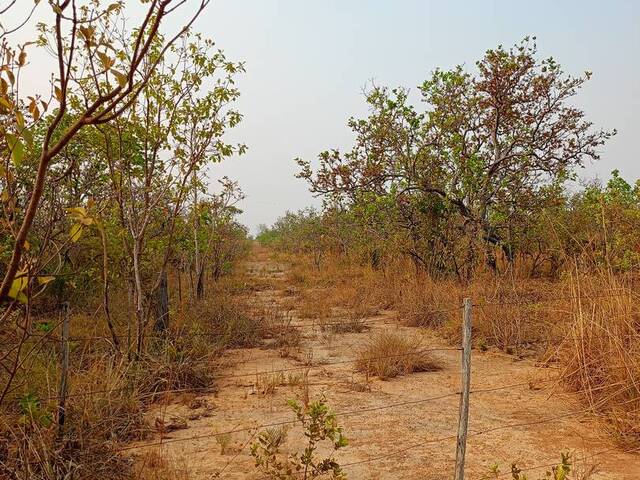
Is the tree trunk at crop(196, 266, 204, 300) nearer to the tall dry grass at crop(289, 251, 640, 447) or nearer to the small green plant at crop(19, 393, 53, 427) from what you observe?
the tall dry grass at crop(289, 251, 640, 447)

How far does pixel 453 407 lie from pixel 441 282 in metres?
5.45

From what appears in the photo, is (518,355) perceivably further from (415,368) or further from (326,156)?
(326,156)

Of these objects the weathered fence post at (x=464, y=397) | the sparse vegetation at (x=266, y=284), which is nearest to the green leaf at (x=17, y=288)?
the sparse vegetation at (x=266, y=284)

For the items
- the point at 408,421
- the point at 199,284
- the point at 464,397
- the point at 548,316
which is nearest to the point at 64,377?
the point at 464,397

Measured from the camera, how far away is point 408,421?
4.82m

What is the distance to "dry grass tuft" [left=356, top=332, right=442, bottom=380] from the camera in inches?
244

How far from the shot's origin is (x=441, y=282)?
10.5 meters

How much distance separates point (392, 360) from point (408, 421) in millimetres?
1533

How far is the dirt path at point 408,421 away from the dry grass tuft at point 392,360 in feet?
0.50

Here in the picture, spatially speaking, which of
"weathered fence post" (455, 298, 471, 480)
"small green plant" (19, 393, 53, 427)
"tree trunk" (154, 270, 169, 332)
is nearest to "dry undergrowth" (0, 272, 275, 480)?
"small green plant" (19, 393, 53, 427)

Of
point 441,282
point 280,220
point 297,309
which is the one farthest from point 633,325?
point 280,220

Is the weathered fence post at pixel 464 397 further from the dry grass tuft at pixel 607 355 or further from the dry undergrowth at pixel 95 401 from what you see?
the dry undergrowth at pixel 95 401

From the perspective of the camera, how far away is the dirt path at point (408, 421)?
3893 millimetres

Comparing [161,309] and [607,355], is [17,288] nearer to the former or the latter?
[607,355]
